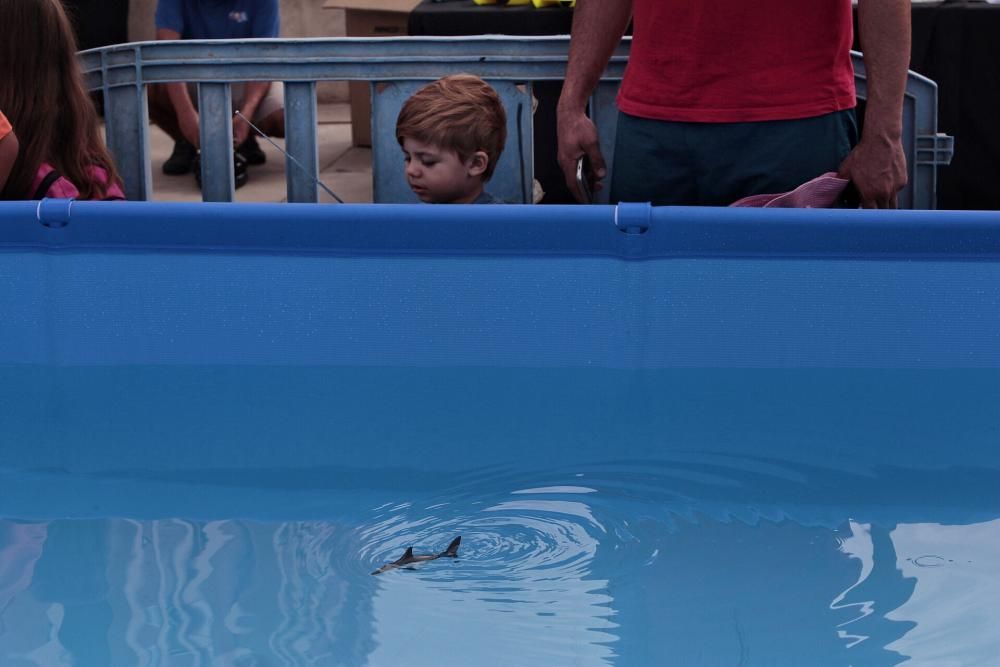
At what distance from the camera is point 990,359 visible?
8.69 ft

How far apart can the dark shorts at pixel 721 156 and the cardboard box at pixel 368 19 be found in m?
3.55

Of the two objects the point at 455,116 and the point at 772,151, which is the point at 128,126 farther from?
the point at 772,151

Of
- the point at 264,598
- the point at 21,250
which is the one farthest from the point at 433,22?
the point at 264,598

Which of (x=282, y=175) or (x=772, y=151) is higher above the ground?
(x=772, y=151)

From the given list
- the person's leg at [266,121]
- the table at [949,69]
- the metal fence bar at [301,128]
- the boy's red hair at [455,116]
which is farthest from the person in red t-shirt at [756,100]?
the person's leg at [266,121]

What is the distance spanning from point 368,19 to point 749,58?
4122mm

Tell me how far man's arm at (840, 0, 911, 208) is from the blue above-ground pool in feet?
0.69

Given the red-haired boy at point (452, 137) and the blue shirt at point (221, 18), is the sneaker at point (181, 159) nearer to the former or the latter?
the blue shirt at point (221, 18)

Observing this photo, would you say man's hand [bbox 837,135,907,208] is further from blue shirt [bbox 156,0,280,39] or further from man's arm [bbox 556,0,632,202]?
blue shirt [bbox 156,0,280,39]

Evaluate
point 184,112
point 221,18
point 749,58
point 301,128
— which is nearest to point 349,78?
point 301,128

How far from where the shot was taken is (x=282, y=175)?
662cm

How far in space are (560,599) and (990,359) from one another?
3.52 ft

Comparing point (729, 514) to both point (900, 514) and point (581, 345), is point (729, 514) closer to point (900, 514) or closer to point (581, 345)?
point (900, 514)

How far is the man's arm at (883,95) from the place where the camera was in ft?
8.99
